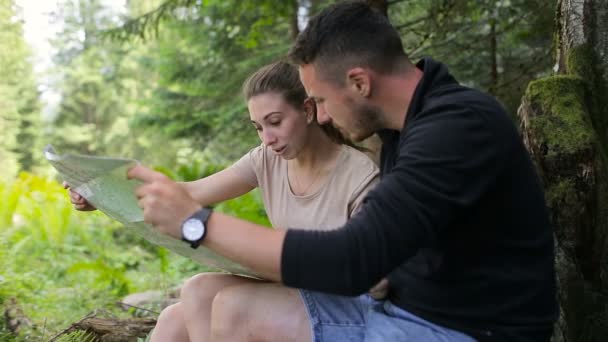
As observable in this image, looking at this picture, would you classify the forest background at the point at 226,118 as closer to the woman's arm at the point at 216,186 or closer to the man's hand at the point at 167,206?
the woman's arm at the point at 216,186

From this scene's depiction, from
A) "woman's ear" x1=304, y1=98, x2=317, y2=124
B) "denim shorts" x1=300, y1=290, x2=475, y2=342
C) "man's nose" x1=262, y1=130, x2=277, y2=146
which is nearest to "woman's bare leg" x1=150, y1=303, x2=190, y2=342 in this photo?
"denim shorts" x1=300, y1=290, x2=475, y2=342

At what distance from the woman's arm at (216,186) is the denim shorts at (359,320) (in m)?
0.71

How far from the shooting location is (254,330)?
2100 millimetres

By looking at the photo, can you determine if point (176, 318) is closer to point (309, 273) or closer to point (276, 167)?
point (276, 167)

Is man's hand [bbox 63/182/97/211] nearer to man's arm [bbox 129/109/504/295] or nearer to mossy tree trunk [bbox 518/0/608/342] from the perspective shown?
man's arm [bbox 129/109/504/295]

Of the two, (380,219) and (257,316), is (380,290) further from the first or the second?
(380,219)

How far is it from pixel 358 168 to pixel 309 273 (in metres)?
0.91

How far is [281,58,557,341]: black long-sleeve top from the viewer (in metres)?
1.50

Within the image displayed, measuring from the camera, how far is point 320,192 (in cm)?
239

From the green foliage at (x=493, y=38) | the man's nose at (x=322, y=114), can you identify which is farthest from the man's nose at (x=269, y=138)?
the green foliage at (x=493, y=38)

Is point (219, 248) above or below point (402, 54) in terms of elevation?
below

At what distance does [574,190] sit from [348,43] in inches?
42.8

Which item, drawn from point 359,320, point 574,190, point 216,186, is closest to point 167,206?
point 359,320

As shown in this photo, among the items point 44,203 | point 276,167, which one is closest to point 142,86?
→ point 44,203
